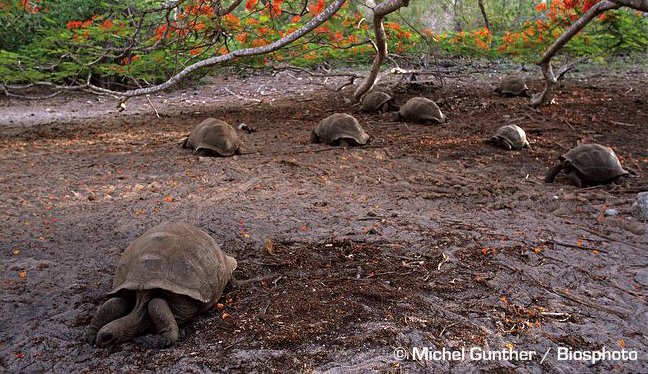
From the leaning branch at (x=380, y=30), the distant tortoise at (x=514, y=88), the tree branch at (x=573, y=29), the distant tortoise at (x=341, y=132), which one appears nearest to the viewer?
the tree branch at (x=573, y=29)

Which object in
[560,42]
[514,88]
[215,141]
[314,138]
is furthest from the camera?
[514,88]

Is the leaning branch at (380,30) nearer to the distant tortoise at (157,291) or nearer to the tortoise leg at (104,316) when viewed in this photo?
the distant tortoise at (157,291)

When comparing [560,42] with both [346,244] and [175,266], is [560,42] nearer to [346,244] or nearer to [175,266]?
[346,244]

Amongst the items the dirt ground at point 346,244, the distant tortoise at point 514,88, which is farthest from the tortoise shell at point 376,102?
the distant tortoise at point 514,88

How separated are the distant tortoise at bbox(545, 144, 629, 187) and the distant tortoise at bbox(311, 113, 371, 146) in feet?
8.90

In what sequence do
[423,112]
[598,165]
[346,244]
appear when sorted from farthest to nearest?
[423,112] < [598,165] < [346,244]

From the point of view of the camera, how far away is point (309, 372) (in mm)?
2354

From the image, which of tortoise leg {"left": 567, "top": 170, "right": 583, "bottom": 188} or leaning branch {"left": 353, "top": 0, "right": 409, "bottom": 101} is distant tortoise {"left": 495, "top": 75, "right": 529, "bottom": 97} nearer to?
leaning branch {"left": 353, "top": 0, "right": 409, "bottom": 101}

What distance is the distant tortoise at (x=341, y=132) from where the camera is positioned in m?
7.24

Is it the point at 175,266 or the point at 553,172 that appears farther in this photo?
the point at 553,172

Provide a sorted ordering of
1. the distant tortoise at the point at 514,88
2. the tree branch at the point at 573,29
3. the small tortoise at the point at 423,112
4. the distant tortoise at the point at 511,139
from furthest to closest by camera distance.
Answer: the distant tortoise at the point at 514,88
the small tortoise at the point at 423,112
the distant tortoise at the point at 511,139
the tree branch at the point at 573,29

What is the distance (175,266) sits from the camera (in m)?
2.78

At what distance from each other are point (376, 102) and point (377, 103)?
0.03 meters

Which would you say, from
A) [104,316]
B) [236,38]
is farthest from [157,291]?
[236,38]
